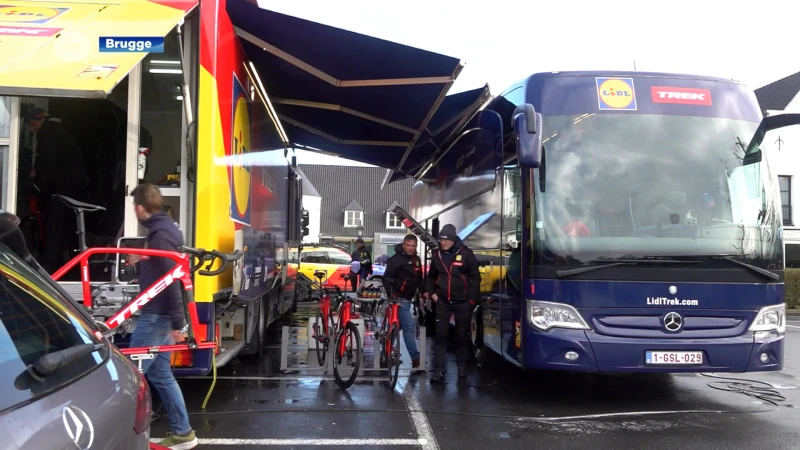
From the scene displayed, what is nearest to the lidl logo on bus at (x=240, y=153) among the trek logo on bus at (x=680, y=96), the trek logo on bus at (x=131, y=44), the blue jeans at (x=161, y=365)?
the trek logo on bus at (x=131, y=44)

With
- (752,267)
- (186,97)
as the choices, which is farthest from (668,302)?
(186,97)

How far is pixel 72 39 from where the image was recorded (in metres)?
4.48

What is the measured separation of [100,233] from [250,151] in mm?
2323

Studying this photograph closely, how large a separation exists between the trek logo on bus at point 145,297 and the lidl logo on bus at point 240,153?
1705mm

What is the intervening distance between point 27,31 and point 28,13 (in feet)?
1.21

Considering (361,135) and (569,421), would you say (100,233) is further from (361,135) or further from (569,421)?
(569,421)

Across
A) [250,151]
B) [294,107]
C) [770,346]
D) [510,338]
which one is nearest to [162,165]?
[250,151]

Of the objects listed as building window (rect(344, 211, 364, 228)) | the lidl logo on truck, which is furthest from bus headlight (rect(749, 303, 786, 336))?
building window (rect(344, 211, 364, 228))

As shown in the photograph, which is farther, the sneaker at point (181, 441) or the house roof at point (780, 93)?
the house roof at point (780, 93)

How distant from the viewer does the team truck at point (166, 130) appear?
4.37m

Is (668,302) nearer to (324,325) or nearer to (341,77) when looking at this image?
(324,325)

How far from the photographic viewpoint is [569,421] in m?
5.87

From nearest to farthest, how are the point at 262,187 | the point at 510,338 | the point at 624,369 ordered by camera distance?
the point at 624,369 < the point at 510,338 < the point at 262,187

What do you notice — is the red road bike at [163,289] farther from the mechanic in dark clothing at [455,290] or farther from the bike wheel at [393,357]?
the mechanic in dark clothing at [455,290]
